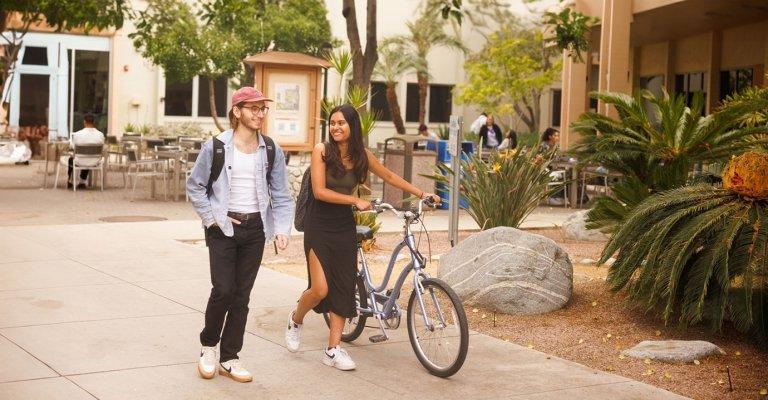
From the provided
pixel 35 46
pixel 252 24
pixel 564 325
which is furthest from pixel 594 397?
pixel 35 46

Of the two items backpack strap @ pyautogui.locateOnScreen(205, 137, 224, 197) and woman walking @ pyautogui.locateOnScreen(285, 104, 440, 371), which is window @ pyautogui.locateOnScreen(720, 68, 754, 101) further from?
backpack strap @ pyautogui.locateOnScreen(205, 137, 224, 197)

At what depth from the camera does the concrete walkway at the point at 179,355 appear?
661cm

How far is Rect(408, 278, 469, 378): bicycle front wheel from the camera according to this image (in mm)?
6820

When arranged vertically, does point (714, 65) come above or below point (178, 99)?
above

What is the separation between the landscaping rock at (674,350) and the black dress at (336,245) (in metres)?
1.98

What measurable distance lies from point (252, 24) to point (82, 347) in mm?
26261

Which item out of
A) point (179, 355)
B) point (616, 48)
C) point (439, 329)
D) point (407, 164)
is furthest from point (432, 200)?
point (616, 48)

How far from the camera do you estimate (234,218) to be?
676 centimetres

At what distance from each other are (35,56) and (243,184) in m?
29.4

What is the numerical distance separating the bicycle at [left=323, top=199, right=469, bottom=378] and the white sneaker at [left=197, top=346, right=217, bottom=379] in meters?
1.11

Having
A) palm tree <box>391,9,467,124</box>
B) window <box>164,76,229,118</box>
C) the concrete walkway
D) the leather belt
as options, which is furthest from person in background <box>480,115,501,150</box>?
the leather belt

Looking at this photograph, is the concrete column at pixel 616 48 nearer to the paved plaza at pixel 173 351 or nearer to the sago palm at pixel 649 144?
the sago palm at pixel 649 144

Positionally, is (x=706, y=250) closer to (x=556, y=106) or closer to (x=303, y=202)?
(x=303, y=202)

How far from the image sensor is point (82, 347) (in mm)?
7555
